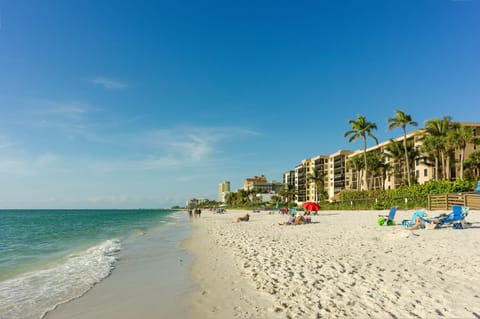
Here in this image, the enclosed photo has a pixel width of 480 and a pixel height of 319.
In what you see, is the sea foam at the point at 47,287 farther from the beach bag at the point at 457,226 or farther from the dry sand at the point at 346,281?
the beach bag at the point at 457,226

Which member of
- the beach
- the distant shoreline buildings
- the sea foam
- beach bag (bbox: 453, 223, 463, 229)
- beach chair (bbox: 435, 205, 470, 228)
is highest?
the distant shoreline buildings

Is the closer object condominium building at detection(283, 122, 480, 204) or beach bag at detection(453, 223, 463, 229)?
beach bag at detection(453, 223, 463, 229)

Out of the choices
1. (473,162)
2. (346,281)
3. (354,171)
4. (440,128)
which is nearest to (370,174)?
(354,171)

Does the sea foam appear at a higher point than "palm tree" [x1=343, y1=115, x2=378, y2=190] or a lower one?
lower

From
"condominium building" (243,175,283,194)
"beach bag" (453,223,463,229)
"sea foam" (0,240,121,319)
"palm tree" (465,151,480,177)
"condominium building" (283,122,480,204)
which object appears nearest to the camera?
"sea foam" (0,240,121,319)

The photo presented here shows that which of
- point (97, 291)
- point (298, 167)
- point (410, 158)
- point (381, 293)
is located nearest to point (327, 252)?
point (381, 293)

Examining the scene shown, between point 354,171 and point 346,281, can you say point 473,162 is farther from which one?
point 346,281

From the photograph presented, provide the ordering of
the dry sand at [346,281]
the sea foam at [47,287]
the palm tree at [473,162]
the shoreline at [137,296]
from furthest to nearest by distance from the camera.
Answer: the palm tree at [473,162] → the sea foam at [47,287] → the shoreline at [137,296] → the dry sand at [346,281]

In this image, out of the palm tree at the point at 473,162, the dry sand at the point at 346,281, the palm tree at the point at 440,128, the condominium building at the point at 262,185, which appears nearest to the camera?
the dry sand at the point at 346,281

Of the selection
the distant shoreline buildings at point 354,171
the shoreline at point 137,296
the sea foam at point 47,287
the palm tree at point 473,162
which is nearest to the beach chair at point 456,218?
the shoreline at point 137,296

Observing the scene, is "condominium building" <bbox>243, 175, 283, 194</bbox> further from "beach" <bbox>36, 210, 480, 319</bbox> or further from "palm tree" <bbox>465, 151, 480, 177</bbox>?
"beach" <bbox>36, 210, 480, 319</bbox>

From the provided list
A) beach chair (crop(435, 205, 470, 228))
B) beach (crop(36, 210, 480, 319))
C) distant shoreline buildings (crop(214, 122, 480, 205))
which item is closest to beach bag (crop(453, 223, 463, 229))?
beach chair (crop(435, 205, 470, 228))

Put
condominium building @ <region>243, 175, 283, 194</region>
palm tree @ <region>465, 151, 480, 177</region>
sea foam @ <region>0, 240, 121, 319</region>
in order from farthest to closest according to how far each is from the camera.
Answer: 1. condominium building @ <region>243, 175, 283, 194</region>
2. palm tree @ <region>465, 151, 480, 177</region>
3. sea foam @ <region>0, 240, 121, 319</region>

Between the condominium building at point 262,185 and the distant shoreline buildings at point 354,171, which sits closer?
the distant shoreline buildings at point 354,171
